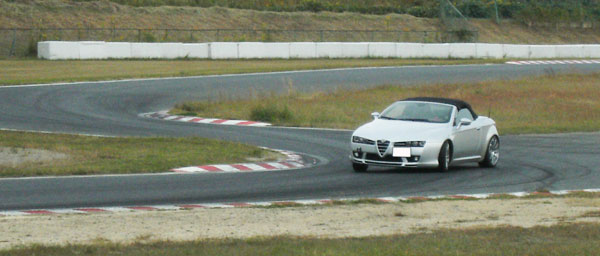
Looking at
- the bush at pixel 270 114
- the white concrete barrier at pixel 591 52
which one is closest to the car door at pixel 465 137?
the bush at pixel 270 114

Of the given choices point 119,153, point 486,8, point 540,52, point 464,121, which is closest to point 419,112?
point 464,121

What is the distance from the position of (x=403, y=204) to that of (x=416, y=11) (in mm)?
66527

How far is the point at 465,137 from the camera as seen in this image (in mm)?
18484

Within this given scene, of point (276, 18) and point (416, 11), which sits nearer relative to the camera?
point (276, 18)

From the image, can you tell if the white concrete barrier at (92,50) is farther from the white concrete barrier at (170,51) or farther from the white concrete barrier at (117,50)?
the white concrete barrier at (170,51)

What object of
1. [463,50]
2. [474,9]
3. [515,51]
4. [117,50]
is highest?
[474,9]

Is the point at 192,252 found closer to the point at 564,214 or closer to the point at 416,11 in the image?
the point at 564,214

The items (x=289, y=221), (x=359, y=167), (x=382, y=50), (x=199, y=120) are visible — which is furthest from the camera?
(x=382, y=50)

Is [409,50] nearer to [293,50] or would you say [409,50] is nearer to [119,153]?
[293,50]

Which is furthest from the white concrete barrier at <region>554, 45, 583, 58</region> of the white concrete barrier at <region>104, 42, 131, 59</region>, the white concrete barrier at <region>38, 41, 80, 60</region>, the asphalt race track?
the white concrete barrier at <region>38, 41, 80, 60</region>

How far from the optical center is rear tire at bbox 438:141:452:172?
17.6 meters

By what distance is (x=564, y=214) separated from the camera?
12539mm

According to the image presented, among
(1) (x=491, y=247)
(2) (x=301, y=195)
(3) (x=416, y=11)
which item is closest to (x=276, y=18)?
(3) (x=416, y=11)

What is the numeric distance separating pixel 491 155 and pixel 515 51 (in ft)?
150
